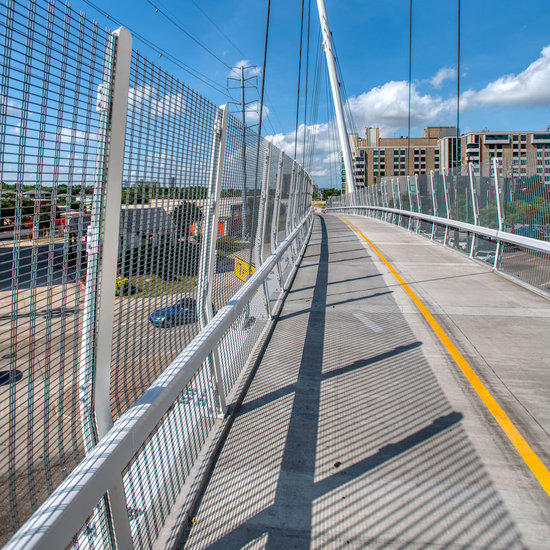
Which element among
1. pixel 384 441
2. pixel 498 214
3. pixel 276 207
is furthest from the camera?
pixel 498 214

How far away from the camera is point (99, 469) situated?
1999 millimetres

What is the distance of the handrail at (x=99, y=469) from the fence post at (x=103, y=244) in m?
0.19

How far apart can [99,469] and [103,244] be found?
3.36 ft

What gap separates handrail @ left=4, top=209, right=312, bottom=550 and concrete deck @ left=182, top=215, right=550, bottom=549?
822mm

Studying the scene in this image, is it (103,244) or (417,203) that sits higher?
(417,203)

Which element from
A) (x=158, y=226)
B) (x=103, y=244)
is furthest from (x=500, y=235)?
(x=103, y=244)

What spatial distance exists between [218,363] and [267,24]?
507 cm

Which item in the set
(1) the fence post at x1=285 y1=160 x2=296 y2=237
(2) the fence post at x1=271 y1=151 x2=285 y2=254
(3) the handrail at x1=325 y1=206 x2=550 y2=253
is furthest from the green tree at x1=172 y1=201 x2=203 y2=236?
(1) the fence post at x1=285 y1=160 x2=296 y2=237

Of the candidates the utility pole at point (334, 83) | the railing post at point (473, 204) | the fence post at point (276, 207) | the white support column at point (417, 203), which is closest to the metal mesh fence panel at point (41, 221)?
the fence post at point (276, 207)

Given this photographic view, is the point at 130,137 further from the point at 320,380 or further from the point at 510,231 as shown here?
the point at 510,231

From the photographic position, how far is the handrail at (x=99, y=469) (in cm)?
163

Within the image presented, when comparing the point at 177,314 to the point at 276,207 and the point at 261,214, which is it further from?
the point at 276,207

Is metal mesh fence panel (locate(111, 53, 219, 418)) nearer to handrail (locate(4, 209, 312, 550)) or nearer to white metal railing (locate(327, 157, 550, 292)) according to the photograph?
handrail (locate(4, 209, 312, 550))

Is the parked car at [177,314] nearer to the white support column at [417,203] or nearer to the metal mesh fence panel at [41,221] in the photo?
the metal mesh fence panel at [41,221]
